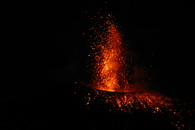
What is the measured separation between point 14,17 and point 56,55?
157 centimetres

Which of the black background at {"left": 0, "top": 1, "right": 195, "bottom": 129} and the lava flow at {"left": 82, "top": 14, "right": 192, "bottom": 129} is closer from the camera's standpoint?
the lava flow at {"left": 82, "top": 14, "right": 192, "bottom": 129}

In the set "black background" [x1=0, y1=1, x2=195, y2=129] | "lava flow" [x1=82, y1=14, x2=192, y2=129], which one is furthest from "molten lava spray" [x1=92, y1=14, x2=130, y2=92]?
"black background" [x1=0, y1=1, x2=195, y2=129]

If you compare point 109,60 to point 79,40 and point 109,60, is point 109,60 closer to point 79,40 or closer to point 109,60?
point 109,60

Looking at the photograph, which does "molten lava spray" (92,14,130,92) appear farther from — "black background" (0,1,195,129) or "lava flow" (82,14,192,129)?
"black background" (0,1,195,129)

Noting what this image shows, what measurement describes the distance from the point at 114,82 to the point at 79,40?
7.27ft

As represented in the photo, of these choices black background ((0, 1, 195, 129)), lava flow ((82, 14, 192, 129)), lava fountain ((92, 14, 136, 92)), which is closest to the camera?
lava flow ((82, 14, 192, 129))

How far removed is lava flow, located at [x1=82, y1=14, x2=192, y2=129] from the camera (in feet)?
9.38

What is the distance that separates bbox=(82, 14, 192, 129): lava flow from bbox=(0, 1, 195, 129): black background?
1.15 ft

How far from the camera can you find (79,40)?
20.9ft

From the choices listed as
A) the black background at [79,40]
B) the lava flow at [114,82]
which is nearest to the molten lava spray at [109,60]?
the lava flow at [114,82]

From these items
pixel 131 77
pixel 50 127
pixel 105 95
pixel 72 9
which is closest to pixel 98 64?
pixel 131 77

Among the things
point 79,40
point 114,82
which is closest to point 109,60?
point 114,82

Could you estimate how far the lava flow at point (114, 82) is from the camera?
9.38ft

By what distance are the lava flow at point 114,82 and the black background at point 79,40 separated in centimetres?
35
